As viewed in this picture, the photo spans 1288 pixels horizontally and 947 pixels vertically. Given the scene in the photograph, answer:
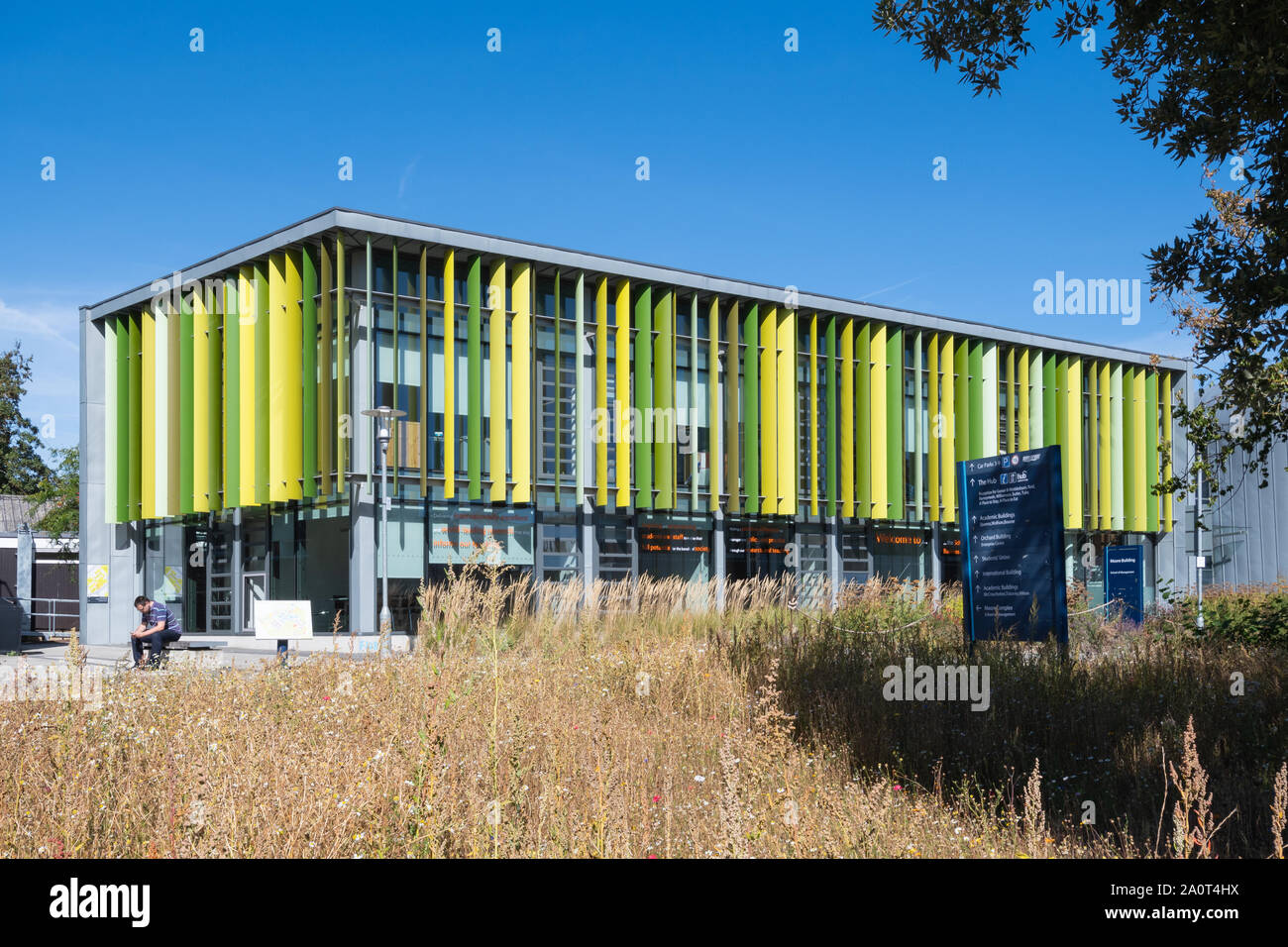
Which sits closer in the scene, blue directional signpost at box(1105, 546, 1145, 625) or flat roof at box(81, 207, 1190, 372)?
blue directional signpost at box(1105, 546, 1145, 625)

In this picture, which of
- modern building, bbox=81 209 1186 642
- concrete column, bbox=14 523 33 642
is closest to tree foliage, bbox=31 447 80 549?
concrete column, bbox=14 523 33 642

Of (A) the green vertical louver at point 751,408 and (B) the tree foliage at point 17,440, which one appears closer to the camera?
(A) the green vertical louver at point 751,408

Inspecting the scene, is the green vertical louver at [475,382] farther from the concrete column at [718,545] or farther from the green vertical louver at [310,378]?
the concrete column at [718,545]

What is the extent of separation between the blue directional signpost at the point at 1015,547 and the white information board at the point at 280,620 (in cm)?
988

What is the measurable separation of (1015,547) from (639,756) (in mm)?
6627

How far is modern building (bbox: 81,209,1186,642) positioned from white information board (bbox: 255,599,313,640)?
452 inches

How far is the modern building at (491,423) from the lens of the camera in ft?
95.3

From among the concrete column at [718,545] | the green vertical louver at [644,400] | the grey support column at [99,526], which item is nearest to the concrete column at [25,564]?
the grey support column at [99,526]

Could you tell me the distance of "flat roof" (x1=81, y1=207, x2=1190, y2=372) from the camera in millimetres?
28703

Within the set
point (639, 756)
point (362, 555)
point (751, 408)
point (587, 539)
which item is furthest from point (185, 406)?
point (639, 756)

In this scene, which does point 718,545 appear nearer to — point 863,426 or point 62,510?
point 863,426

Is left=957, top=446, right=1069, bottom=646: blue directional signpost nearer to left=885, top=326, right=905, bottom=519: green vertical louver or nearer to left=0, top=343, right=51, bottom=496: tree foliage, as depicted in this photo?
left=885, top=326, right=905, bottom=519: green vertical louver
